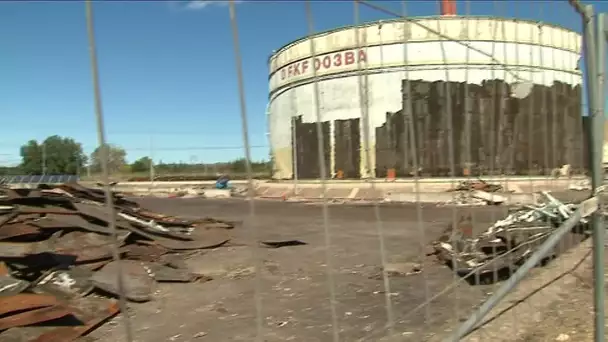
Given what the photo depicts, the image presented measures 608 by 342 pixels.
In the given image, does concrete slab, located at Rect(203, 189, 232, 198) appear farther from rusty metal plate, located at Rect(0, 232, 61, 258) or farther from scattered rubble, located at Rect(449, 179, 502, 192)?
scattered rubble, located at Rect(449, 179, 502, 192)

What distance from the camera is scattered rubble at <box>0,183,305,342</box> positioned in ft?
13.5

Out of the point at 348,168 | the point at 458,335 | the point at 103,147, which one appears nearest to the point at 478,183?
the point at 458,335

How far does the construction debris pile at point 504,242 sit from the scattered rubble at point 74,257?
3081 mm

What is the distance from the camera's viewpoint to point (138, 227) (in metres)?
8.84

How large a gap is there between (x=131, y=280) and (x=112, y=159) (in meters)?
5.05

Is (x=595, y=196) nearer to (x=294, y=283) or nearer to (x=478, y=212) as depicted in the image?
(x=478, y=212)

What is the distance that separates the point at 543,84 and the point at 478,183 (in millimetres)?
1611

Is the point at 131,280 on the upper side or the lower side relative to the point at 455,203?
lower

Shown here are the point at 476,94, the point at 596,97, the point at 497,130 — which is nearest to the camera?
the point at 596,97

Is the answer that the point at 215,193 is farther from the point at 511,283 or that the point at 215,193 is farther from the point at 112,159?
the point at 112,159

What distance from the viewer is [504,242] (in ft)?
17.7

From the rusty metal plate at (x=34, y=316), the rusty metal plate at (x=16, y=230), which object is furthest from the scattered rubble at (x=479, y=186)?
the rusty metal plate at (x=16, y=230)

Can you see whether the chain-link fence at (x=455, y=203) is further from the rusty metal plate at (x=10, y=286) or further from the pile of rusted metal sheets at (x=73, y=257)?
the rusty metal plate at (x=10, y=286)

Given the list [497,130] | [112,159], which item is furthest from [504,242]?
[112,159]
